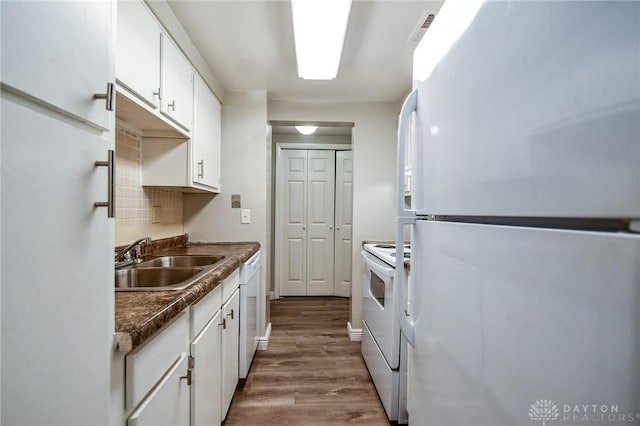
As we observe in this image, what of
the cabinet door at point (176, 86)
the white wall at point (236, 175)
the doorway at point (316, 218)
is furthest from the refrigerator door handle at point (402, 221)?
the doorway at point (316, 218)

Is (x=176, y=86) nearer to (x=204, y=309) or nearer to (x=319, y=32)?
(x=319, y=32)

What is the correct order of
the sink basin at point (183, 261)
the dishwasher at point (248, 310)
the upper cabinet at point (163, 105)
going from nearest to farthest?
the upper cabinet at point (163, 105) → the sink basin at point (183, 261) → the dishwasher at point (248, 310)

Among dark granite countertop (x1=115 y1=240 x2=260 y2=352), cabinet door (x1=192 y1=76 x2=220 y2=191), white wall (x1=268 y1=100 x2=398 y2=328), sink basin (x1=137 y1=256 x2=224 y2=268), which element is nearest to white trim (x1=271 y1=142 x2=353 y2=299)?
white wall (x1=268 y1=100 x2=398 y2=328)

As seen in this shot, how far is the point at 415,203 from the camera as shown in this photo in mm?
877

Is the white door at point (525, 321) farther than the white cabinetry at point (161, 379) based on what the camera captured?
No

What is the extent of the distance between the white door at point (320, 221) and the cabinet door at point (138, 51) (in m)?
2.87

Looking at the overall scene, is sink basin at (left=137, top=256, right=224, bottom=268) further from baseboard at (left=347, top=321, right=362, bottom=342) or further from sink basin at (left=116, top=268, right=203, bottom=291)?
baseboard at (left=347, top=321, right=362, bottom=342)

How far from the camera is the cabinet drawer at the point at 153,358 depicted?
27.2 inches

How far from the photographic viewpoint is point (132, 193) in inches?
69.6

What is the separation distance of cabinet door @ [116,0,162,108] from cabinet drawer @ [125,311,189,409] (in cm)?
101

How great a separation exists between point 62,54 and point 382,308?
5.92 ft

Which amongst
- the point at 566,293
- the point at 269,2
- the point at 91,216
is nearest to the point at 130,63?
the point at 269,2

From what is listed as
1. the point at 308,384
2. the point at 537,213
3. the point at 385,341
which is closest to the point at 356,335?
the point at 308,384

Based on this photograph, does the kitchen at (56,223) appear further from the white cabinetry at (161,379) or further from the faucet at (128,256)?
the faucet at (128,256)
